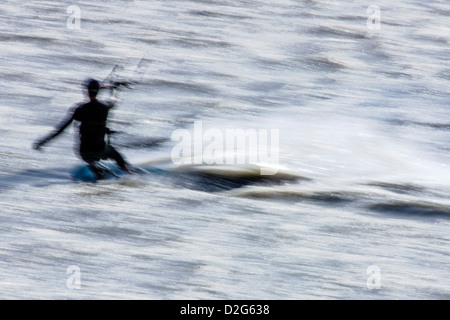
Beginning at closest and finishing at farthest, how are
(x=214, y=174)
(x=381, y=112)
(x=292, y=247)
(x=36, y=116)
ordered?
(x=292, y=247) → (x=214, y=174) → (x=36, y=116) → (x=381, y=112)

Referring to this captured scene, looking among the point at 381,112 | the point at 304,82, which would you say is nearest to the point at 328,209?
the point at 381,112

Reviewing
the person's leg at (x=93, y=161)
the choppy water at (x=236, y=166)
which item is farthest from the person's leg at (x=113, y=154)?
the choppy water at (x=236, y=166)

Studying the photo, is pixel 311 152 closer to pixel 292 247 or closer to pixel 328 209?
pixel 328 209

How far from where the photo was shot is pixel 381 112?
481 inches

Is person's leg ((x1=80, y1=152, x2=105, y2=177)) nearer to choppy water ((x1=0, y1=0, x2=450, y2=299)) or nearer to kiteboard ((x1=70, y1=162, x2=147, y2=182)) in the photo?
kiteboard ((x1=70, y1=162, x2=147, y2=182))

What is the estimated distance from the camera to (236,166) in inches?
379

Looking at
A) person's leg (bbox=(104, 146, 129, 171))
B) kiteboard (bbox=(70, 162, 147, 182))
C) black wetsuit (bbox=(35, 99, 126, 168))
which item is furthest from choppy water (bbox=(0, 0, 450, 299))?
black wetsuit (bbox=(35, 99, 126, 168))

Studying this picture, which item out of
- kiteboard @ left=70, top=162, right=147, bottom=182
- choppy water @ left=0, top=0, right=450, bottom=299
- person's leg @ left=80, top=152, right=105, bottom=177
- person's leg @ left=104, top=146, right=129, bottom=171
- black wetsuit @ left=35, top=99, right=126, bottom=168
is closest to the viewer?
choppy water @ left=0, top=0, right=450, bottom=299

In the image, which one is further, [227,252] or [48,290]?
[227,252]

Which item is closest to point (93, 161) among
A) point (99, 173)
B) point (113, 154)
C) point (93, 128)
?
point (99, 173)

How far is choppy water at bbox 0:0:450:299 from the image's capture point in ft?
23.5

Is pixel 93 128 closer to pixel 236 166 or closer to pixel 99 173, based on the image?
pixel 99 173

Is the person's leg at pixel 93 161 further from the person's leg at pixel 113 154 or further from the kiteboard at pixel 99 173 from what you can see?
the person's leg at pixel 113 154
